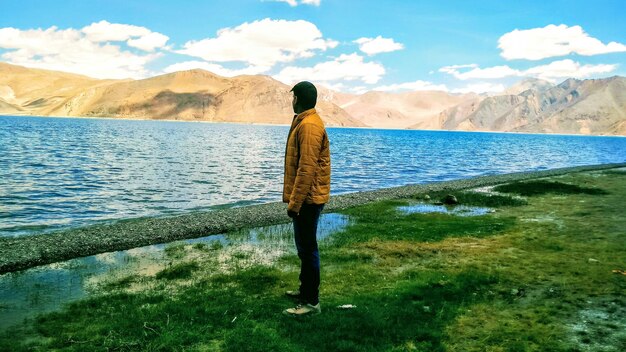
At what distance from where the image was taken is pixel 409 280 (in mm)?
10562

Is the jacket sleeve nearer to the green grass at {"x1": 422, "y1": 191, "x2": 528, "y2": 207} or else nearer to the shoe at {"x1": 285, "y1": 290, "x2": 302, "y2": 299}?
the shoe at {"x1": 285, "y1": 290, "x2": 302, "y2": 299}

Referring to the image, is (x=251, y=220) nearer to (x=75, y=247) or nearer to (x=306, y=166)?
(x=75, y=247)

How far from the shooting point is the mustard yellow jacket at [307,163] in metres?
7.39

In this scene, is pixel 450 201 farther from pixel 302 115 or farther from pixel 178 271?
pixel 302 115

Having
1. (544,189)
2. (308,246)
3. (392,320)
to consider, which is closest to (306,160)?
(308,246)

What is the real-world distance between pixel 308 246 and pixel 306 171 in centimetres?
150

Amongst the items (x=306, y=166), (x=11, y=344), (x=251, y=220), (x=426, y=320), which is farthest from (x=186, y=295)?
(x=251, y=220)

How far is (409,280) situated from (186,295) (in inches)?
206

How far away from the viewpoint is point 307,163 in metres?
7.38

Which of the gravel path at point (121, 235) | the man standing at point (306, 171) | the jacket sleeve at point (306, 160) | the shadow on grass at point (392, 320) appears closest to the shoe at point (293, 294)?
the shadow on grass at point (392, 320)

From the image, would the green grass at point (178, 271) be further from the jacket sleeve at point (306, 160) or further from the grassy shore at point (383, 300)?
the jacket sleeve at point (306, 160)

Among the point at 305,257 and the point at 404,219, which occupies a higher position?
the point at 305,257

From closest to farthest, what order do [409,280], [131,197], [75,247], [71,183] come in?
1. [409,280]
2. [75,247]
3. [131,197]
4. [71,183]

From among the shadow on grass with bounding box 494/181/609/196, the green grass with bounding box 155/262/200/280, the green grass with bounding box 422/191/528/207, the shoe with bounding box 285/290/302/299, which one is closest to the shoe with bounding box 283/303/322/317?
the shoe with bounding box 285/290/302/299
